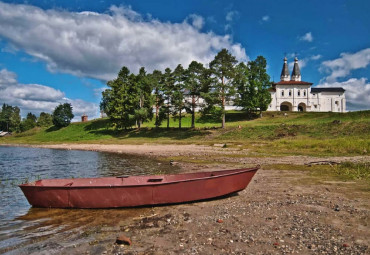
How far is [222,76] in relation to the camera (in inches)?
1982

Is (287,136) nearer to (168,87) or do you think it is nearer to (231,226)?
(168,87)

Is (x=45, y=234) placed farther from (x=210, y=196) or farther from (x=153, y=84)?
(x=153, y=84)

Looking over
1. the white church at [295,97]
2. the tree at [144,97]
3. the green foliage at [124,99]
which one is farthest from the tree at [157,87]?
the white church at [295,97]

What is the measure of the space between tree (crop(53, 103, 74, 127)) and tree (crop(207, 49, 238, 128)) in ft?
Result: 210


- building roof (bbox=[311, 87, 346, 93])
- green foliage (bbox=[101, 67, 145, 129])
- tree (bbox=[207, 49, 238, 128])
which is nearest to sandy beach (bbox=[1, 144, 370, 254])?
tree (bbox=[207, 49, 238, 128])

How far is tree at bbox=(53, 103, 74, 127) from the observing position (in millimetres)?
90562

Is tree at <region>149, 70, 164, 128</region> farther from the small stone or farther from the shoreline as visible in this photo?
the small stone

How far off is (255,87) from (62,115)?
67095 mm

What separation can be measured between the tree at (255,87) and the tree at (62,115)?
204ft

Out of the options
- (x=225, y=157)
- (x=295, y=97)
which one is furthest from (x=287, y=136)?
(x=295, y=97)

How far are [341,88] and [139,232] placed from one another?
124562 millimetres

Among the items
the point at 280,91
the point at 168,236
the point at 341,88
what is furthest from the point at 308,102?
the point at 168,236

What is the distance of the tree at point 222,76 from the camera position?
159 ft

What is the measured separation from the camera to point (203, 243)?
22.6 feet
